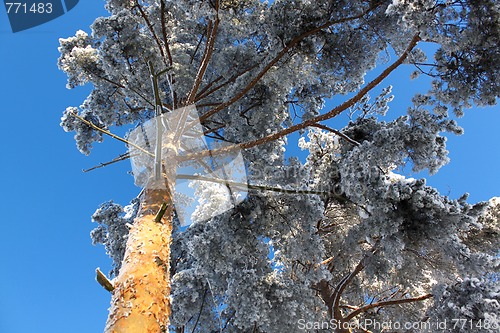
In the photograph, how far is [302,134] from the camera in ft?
26.4

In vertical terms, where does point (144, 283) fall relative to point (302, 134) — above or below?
below

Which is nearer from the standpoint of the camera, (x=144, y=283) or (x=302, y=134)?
(x=144, y=283)

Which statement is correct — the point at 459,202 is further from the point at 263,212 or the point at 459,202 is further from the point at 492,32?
the point at 263,212

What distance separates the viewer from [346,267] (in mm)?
9938

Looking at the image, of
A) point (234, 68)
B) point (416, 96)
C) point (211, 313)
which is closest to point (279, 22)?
point (234, 68)

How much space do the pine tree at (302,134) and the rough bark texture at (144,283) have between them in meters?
0.08

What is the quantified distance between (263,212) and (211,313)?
3324 mm

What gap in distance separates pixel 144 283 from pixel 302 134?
5.82 m

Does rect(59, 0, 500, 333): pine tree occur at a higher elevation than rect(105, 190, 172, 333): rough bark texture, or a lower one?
higher

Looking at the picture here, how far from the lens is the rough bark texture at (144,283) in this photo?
2.69m

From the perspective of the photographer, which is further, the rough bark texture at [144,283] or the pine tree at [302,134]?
the pine tree at [302,134]

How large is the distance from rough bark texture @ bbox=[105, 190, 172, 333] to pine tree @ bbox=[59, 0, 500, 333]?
83 mm

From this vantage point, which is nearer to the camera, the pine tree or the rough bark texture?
the rough bark texture

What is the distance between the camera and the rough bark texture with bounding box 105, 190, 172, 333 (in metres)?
2.69
